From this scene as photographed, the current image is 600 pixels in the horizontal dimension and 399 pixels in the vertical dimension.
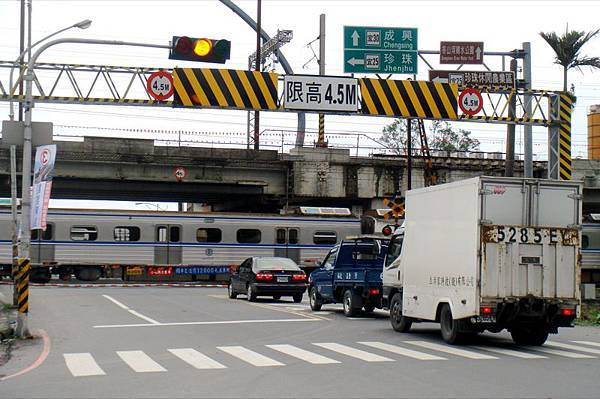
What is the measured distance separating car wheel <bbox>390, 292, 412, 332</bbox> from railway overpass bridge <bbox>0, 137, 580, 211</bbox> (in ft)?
91.2

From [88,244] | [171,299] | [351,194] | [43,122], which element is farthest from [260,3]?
[43,122]

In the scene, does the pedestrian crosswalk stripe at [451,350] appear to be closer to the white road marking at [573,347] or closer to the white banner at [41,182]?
the white road marking at [573,347]

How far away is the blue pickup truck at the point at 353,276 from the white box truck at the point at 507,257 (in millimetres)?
6059

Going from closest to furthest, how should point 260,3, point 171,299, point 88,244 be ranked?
point 171,299 < point 88,244 < point 260,3

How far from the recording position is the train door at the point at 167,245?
4259cm

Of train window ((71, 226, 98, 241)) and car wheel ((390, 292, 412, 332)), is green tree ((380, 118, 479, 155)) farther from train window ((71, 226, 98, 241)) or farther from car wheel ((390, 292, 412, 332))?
car wheel ((390, 292, 412, 332))

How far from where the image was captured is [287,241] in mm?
44719

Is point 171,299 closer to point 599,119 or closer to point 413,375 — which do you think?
point 413,375

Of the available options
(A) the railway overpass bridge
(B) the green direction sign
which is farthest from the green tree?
(B) the green direction sign

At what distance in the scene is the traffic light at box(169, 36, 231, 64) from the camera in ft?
60.5

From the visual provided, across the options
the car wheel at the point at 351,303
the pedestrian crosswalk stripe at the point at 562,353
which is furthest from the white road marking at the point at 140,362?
the car wheel at the point at 351,303

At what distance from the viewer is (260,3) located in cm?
5234

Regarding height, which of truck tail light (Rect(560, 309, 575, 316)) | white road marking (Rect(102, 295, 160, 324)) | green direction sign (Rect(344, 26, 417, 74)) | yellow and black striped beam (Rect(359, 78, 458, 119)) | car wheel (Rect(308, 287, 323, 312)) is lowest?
white road marking (Rect(102, 295, 160, 324))

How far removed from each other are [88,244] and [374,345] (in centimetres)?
2741
